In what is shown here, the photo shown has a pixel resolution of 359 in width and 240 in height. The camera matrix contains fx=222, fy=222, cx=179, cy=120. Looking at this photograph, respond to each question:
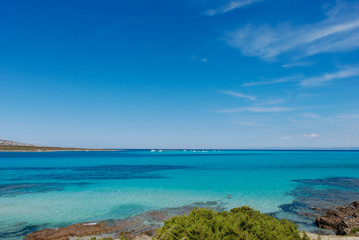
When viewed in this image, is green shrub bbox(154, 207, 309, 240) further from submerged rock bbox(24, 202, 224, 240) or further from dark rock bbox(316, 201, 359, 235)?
dark rock bbox(316, 201, 359, 235)

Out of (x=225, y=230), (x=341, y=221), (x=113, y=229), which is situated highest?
(x=225, y=230)

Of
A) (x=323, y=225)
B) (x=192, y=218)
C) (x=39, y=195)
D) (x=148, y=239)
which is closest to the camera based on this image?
(x=192, y=218)

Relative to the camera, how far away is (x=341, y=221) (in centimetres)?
1574

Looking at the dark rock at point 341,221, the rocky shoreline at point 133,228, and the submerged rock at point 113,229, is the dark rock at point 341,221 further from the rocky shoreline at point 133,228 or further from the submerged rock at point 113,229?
the submerged rock at point 113,229

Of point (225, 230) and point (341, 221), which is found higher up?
point (225, 230)

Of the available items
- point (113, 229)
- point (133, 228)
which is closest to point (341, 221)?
point (133, 228)

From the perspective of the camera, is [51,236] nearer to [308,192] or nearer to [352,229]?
[352,229]

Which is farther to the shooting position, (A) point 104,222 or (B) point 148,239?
(A) point 104,222

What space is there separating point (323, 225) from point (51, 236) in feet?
61.7

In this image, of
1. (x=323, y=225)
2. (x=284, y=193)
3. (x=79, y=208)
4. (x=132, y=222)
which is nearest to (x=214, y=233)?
(x=132, y=222)

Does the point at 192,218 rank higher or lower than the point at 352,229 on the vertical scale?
higher

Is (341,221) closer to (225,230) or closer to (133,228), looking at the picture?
(225,230)

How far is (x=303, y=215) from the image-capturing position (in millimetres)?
19359

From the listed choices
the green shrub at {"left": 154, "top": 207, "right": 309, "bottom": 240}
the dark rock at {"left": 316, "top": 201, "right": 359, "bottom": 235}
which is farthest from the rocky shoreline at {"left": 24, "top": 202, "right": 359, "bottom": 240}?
the green shrub at {"left": 154, "top": 207, "right": 309, "bottom": 240}
